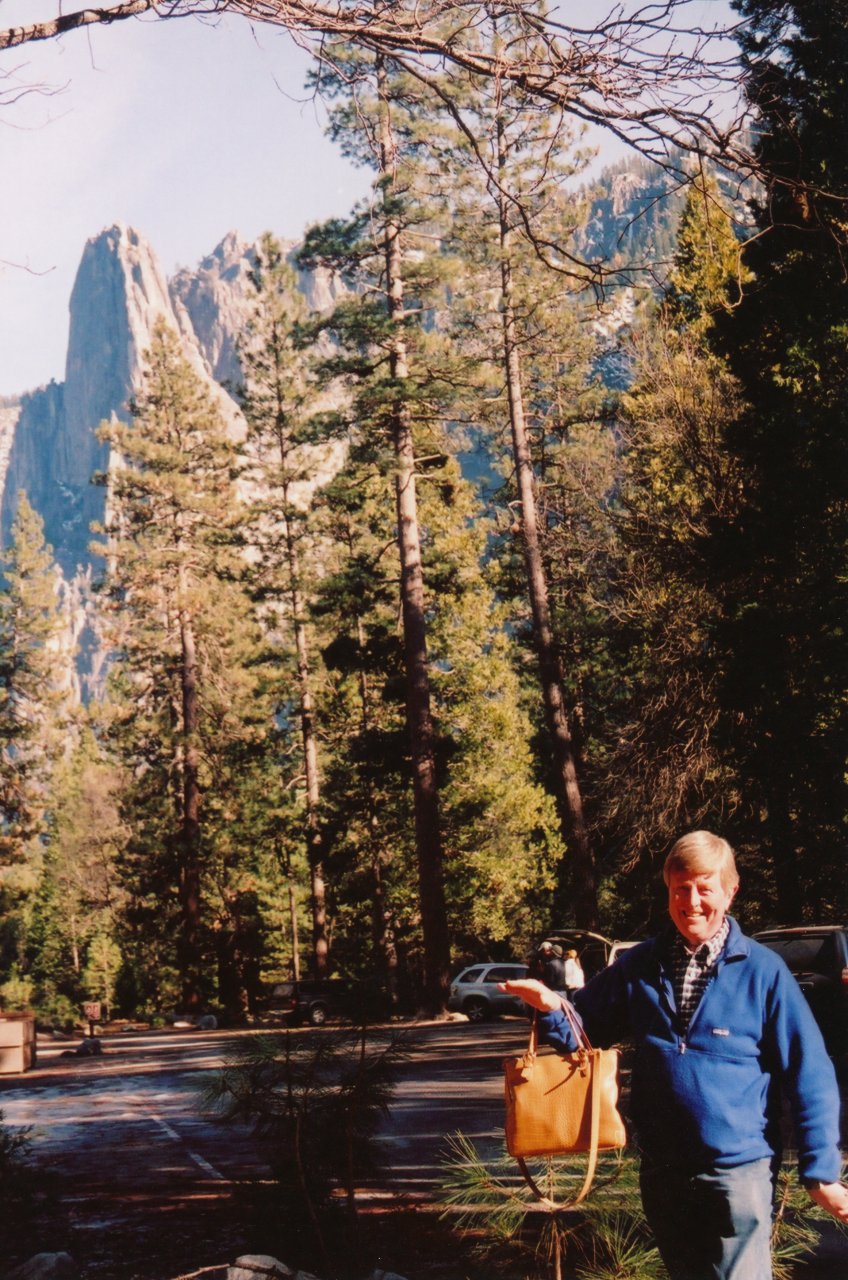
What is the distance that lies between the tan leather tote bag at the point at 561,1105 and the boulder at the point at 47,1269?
3.12 metres

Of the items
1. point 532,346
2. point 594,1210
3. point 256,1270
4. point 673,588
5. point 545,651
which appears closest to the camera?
point 594,1210

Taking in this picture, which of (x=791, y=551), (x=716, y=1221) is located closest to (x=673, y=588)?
(x=791, y=551)

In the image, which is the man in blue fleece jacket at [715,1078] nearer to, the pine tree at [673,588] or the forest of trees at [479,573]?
the forest of trees at [479,573]

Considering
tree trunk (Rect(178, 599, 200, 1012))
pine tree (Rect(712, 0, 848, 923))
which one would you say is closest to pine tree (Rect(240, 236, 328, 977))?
tree trunk (Rect(178, 599, 200, 1012))

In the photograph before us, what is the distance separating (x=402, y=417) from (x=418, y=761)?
7.13m

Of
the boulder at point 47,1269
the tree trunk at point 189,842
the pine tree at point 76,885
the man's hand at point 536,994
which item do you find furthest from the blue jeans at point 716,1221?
the pine tree at point 76,885

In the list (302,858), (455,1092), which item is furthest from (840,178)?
(302,858)

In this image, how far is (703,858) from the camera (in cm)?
304

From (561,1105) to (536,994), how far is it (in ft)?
1.00

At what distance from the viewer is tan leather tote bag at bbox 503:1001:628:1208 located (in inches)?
115

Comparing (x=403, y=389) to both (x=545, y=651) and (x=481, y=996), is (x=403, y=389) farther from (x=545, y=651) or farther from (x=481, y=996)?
(x=481, y=996)

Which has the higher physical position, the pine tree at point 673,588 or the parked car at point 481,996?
the pine tree at point 673,588

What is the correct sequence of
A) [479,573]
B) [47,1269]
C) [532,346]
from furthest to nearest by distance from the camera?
[479,573]
[532,346]
[47,1269]

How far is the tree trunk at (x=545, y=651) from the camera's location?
21.8m
